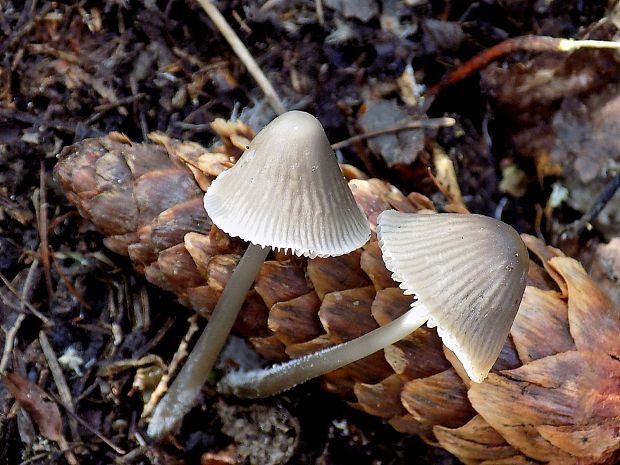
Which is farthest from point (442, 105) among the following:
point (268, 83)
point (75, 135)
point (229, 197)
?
point (75, 135)

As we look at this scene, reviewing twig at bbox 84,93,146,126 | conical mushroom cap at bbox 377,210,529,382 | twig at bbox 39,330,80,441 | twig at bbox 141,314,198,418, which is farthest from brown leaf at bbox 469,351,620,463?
twig at bbox 84,93,146,126

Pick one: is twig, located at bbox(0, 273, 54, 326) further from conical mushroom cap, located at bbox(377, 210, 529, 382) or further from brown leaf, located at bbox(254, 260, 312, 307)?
conical mushroom cap, located at bbox(377, 210, 529, 382)

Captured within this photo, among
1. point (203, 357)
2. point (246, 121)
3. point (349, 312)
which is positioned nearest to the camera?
point (349, 312)

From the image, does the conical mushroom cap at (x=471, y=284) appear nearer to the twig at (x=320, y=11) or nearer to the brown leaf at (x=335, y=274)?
the brown leaf at (x=335, y=274)

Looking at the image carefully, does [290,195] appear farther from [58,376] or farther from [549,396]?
[58,376]

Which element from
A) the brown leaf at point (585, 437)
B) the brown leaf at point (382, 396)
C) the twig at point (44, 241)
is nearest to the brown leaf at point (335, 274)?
the brown leaf at point (382, 396)

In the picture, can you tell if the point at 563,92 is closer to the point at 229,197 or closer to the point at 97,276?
the point at 229,197

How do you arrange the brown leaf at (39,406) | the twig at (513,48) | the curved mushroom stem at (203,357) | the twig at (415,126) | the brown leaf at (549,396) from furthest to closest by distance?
the twig at (513,48)
the twig at (415,126)
the brown leaf at (39,406)
the curved mushroom stem at (203,357)
the brown leaf at (549,396)

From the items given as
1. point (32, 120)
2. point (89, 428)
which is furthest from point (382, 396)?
point (32, 120)
